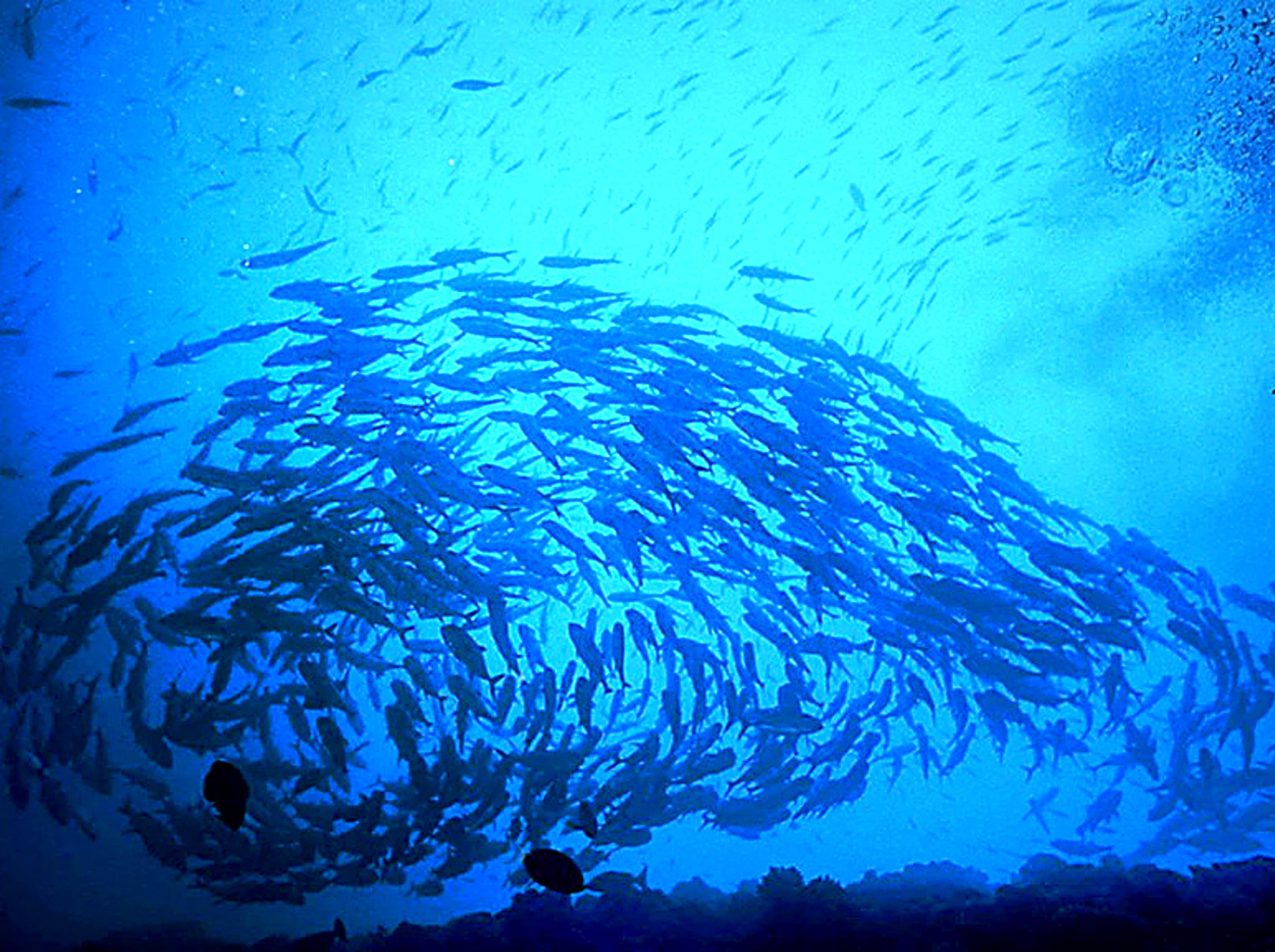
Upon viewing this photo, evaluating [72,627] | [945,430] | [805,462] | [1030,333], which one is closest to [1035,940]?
[805,462]

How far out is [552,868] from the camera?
12.2ft

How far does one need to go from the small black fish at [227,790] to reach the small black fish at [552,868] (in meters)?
1.17

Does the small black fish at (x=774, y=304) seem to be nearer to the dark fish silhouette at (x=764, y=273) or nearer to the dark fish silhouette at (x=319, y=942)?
the dark fish silhouette at (x=764, y=273)

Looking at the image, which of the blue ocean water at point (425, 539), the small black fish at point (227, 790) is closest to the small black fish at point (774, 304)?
the blue ocean water at point (425, 539)

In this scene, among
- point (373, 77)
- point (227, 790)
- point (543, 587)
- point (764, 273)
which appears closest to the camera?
point (227, 790)

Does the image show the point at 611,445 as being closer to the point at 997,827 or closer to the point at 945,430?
the point at 945,430

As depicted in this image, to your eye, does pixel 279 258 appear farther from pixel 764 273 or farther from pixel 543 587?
pixel 764 273

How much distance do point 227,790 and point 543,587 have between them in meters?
1.82

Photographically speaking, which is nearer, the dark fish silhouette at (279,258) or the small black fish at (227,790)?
the small black fish at (227,790)

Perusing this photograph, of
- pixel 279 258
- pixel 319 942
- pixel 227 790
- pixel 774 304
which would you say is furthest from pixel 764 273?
pixel 319 942

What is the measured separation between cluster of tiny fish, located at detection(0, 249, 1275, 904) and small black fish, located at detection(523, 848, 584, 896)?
406 mm

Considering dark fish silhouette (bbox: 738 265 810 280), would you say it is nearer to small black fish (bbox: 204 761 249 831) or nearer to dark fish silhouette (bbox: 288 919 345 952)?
small black fish (bbox: 204 761 249 831)

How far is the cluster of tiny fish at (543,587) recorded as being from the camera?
4242 mm

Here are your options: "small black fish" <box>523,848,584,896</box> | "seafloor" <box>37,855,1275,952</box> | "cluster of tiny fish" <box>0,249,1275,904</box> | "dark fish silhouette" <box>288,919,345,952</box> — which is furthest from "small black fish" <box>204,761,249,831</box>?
"small black fish" <box>523,848,584,896</box>
